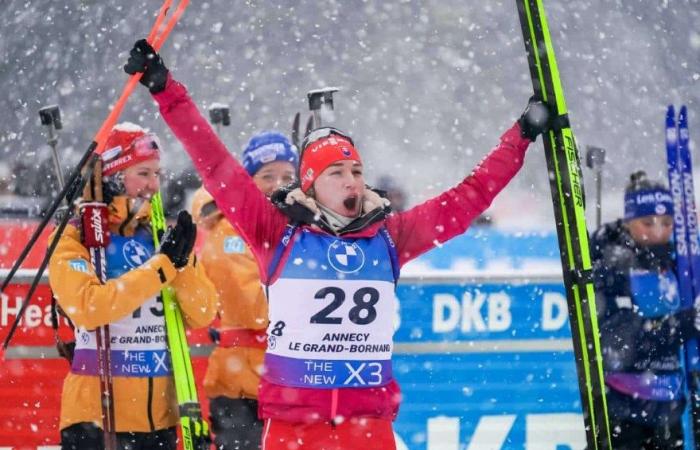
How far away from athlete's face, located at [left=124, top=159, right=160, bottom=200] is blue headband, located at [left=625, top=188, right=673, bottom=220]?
2.22 meters

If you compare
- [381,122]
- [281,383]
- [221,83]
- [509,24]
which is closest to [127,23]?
[221,83]

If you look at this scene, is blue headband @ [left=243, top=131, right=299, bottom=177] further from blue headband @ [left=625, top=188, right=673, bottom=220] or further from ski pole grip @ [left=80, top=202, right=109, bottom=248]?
blue headband @ [left=625, top=188, right=673, bottom=220]

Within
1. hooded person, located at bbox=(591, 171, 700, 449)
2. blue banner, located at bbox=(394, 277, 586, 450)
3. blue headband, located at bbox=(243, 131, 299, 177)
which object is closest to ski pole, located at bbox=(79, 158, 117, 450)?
blue headband, located at bbox=(243, 131, 299, 177)

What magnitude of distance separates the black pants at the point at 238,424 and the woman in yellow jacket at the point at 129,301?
0.56 metres

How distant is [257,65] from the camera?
1121 cm

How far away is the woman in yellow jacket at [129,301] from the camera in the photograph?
11.0ft

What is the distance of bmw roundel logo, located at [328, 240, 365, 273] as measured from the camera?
282 cm

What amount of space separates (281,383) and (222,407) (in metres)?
1.41

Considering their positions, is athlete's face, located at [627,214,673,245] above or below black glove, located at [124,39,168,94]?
below

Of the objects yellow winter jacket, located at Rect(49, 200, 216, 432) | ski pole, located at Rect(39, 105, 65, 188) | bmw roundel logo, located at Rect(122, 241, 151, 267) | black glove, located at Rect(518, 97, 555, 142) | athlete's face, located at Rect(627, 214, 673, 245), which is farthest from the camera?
ski pole, located at Rect(39, 105, 65, 188)

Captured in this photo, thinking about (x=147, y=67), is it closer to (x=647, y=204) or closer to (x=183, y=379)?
(x=183, y=379)

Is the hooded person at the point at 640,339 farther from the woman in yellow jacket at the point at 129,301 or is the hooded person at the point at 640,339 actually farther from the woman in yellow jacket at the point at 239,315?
the woman in yellow jacket at the point at 129,301

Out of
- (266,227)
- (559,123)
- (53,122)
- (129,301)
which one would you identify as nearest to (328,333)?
(266,227)

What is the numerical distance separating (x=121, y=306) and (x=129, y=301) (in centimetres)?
3
